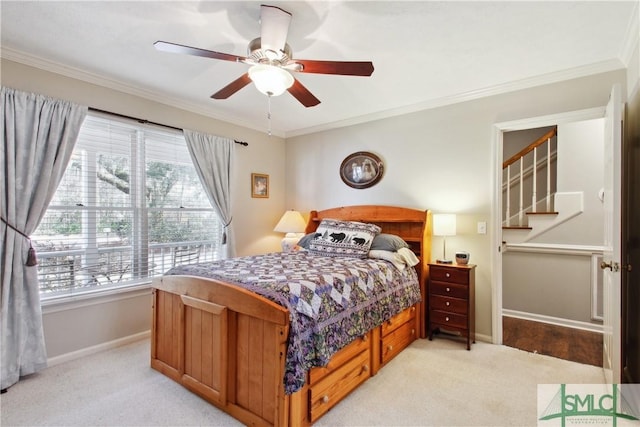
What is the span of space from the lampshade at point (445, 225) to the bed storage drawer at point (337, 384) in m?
1.46

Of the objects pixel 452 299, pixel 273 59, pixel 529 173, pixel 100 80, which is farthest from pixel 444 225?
pixel 100 80

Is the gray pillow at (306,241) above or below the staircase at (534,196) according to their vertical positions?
below


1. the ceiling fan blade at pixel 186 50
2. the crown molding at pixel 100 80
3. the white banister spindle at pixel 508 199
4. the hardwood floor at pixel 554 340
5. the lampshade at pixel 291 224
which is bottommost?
the hardwood floor at pixel 554 340

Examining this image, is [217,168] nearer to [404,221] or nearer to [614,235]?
[404,221]

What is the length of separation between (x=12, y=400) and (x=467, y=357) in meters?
3.49

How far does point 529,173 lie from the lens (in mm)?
4504

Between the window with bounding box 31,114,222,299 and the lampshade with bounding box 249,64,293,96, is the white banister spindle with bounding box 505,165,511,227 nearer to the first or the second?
the lampshade with bounding box 249,64,293,96

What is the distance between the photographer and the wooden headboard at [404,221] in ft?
10.8

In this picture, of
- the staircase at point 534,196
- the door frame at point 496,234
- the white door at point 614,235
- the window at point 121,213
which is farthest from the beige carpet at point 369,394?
the staircase at point 534,196

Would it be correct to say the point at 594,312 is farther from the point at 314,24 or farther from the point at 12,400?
the point at 12,400

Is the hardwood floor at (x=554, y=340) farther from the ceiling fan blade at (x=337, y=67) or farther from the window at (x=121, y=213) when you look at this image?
the window at (x=121, y=213)

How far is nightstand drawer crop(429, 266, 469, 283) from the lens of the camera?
2947mm

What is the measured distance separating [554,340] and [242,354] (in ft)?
10.6

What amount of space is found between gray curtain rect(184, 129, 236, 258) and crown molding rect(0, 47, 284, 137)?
0.30 meters
